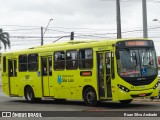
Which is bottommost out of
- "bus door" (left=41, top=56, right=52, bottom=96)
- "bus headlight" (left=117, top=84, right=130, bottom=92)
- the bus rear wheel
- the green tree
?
the bus rear wheel

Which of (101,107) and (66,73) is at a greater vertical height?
(66,73)

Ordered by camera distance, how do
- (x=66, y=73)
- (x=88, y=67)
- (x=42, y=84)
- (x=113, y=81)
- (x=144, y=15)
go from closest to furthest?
(x=113, y=81) → (x=88, y=67) → (x=66, y=73) → (x=42, y=84) → (x=144, y=15)

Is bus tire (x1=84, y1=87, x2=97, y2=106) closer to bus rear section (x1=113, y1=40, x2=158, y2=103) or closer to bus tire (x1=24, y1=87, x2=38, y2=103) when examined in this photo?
bus rear section (x1=113, y1=40, x2=158, y2=103)

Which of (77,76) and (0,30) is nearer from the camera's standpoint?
(77,76)

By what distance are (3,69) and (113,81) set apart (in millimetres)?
9398

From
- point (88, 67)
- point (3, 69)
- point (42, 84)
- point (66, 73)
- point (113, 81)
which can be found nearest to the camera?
point (113, 81)

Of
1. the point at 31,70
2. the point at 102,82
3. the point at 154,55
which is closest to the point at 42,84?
the point at 31,70

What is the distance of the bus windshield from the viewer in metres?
18.7

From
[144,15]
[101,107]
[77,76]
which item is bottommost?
[101,107]

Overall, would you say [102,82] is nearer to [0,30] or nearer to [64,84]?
[64,84]

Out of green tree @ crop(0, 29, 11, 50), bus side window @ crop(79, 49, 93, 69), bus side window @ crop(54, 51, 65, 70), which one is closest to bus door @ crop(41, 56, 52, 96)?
bus side window @ crop(54, 51, 65, 70)

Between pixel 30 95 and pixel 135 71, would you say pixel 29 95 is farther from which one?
pixel 135 71

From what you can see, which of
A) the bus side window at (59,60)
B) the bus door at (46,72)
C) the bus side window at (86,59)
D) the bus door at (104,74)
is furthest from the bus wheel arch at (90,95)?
the bus door at (46,72)

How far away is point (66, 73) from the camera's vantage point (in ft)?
70.5
